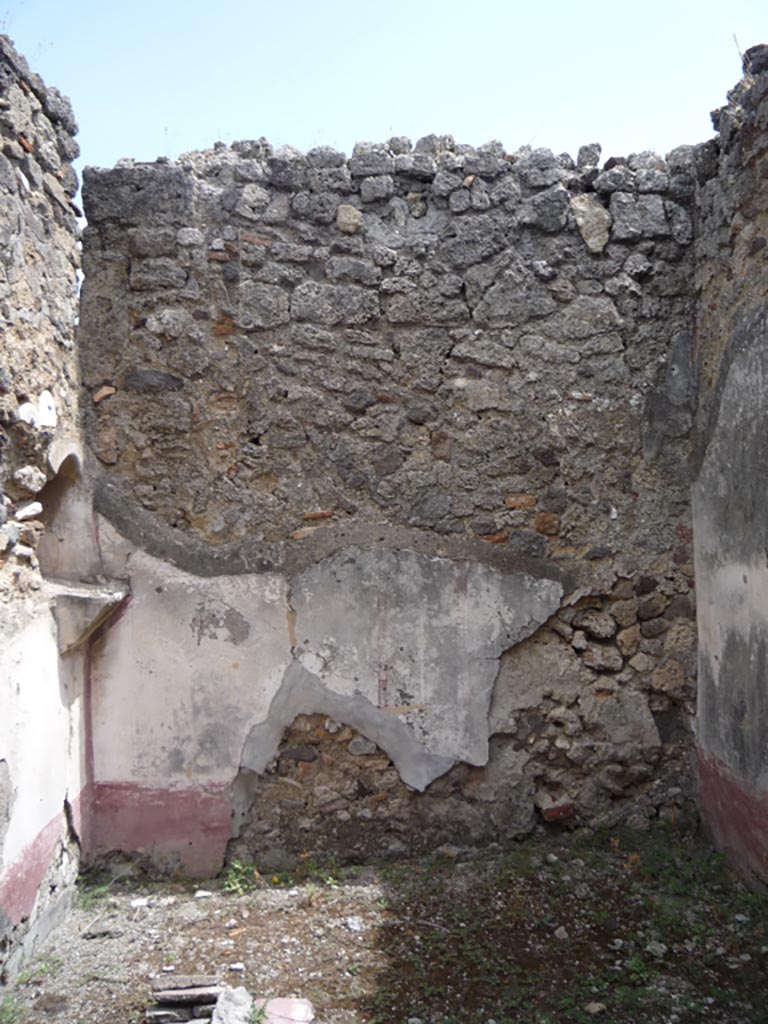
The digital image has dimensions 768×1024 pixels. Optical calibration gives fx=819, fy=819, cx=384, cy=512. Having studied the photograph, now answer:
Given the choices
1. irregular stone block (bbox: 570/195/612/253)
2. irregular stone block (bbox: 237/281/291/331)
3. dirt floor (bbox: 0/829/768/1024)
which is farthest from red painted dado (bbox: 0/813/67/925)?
irregular stone block (bbox: 570/195/612/253)

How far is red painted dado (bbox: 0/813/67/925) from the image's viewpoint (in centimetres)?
288

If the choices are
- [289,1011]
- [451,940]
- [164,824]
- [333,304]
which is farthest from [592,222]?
[289,1011]

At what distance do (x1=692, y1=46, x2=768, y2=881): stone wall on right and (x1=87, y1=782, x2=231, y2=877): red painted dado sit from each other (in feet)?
7.19

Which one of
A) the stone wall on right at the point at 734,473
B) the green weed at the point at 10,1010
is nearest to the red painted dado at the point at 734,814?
the stone wall on right at the point at 734,473

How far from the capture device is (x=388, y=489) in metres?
3.79

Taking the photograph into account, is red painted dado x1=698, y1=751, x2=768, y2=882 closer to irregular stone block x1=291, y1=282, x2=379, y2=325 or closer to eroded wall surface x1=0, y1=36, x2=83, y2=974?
irregular stone block x1=291, y1=282, x2=379, y2=325

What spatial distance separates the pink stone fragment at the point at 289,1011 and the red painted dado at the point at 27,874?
3.18 feet

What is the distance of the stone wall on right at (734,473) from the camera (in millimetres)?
3264

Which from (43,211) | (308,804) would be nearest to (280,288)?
(43,211)

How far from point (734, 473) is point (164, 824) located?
9.52ft

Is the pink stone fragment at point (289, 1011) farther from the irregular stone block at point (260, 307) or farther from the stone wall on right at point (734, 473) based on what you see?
the irregular stone block at point (260, 307)

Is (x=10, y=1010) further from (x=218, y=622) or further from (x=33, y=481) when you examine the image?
(x=33, y=481)

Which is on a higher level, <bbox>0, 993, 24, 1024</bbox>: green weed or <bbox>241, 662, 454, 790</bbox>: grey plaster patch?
<bbox>241, 662, 454, 790</bbox>: grey plaster patch

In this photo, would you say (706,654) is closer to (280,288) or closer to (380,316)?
(380,316)
